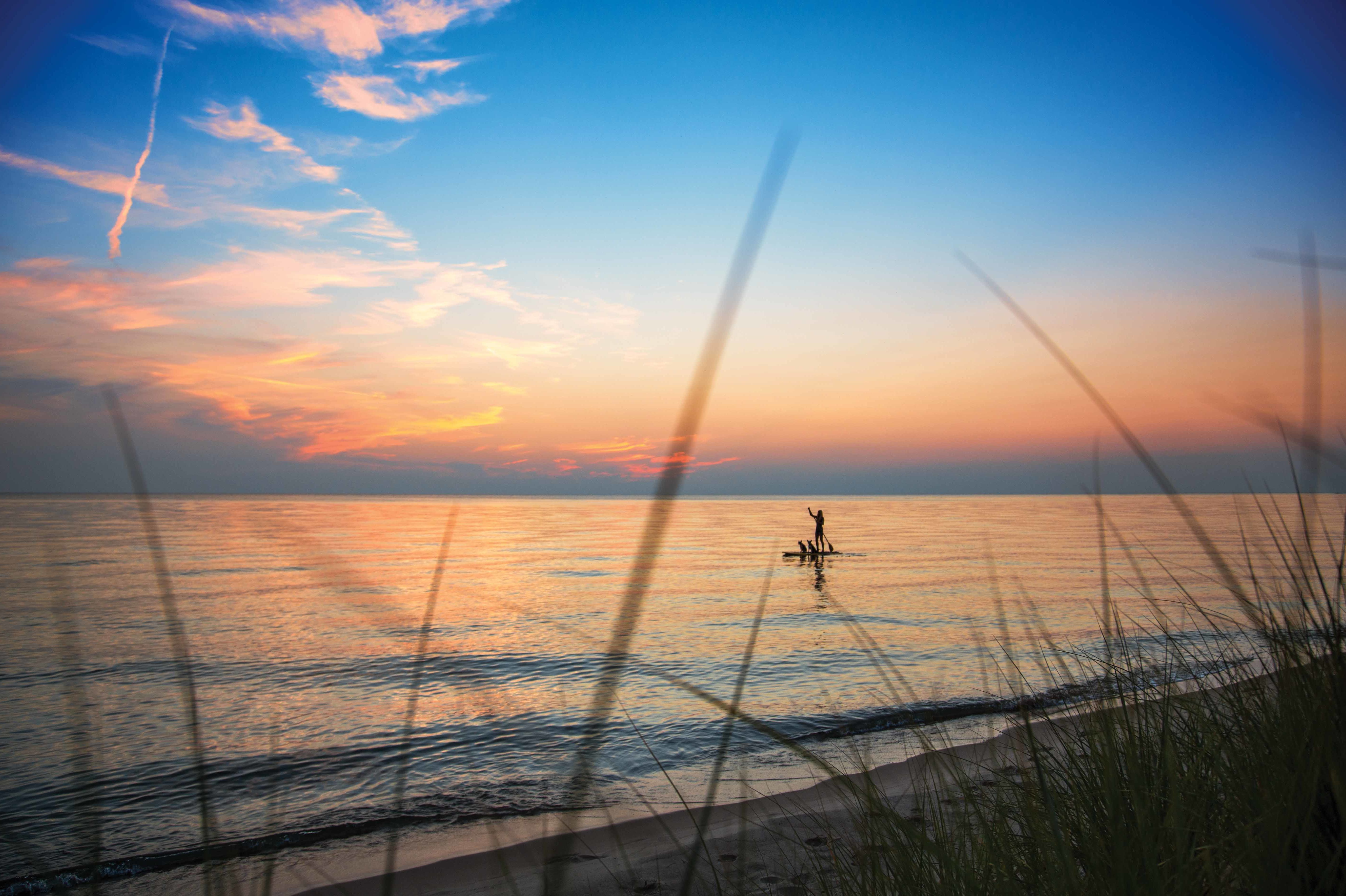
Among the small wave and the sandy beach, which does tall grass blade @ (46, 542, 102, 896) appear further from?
the sandy beach

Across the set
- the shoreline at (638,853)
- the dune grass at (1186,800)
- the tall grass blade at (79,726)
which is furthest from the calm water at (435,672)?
the shoreline at (638,853)

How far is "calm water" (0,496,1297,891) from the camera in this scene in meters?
7.63

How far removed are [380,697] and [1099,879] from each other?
40.3ft

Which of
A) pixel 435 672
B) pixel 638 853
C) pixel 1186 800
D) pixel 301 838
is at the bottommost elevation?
pixel 435 672

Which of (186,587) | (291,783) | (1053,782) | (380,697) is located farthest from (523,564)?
(1053,782)

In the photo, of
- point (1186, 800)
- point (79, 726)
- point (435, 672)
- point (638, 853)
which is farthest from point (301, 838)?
point (1186, 800)

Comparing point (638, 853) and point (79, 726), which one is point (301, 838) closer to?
point (638, 853)

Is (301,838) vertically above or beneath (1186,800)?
beneath

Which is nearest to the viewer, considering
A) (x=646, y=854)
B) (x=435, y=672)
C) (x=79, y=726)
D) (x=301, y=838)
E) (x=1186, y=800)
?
(x=79, y=726)

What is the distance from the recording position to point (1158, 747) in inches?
101

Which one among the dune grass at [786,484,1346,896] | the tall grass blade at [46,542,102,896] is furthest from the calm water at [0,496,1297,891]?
the dune grass at [786,484,1346,896]

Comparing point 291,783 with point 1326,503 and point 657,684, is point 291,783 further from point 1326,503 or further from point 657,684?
point 1326,503

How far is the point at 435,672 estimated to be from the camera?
1423 centimetres

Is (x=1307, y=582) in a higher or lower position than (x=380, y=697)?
higher
